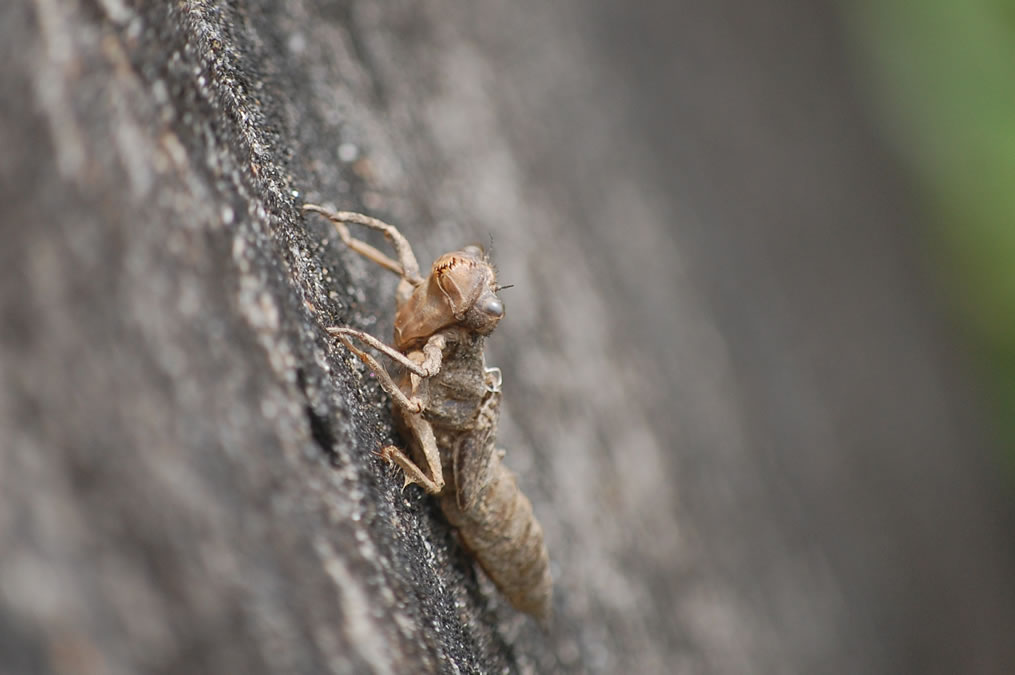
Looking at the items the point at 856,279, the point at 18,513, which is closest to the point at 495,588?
the point at 18,513

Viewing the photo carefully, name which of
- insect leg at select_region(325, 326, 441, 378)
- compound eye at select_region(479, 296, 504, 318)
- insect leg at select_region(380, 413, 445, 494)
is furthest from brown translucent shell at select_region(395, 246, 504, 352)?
insect leg at select_region(380, 413, 445, 494)

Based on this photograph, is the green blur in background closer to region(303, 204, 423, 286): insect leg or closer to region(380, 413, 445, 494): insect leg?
region(303, 204, 423, 286): insect leg

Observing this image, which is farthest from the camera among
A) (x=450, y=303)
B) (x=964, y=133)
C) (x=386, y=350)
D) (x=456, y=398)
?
(x=964, y=133)

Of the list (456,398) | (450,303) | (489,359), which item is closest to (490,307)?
(450,303)

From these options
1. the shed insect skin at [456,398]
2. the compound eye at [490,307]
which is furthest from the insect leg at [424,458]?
the compound eye at [490,307]

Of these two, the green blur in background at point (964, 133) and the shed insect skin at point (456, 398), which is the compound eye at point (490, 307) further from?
the green blur in background at point (964, 133)

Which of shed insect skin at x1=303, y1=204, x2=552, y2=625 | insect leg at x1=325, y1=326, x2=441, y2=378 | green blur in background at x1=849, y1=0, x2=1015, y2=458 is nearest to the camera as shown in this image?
insect leg at x1=325, y1=326, x2=441, y2=378

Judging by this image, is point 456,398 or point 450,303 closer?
point 450,303

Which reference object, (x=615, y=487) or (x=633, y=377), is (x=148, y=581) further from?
(x=633, y=377)

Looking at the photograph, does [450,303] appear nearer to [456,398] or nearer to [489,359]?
[456,398]
